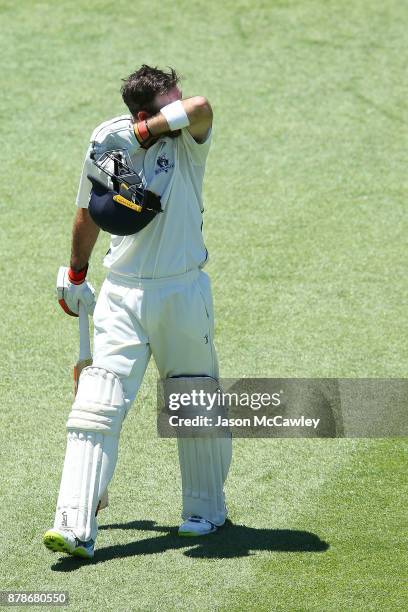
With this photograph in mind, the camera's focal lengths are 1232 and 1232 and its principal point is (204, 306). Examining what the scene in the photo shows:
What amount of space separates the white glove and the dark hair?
80 cm

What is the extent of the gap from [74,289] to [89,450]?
82cm

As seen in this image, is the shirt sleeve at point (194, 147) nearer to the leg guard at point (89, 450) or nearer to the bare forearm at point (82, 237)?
the bare forearm at point (82, 237)

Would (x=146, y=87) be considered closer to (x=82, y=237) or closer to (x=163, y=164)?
(x=163, y=164)

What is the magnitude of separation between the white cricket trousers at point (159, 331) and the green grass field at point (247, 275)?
549 mm

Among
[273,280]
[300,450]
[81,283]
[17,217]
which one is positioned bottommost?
[300,450]

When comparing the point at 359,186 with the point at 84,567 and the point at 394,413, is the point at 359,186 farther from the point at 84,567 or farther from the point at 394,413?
the point at 84,567

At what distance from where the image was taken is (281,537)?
5398mm

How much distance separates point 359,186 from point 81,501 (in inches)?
182

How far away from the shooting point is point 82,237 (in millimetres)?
5387

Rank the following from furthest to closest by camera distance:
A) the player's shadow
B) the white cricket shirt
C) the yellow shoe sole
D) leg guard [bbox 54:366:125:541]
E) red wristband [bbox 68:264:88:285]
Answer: red wristband [bbox 68:264:88:285]
the player's shadow
the white cricket shirt
leg guard [bbox 54:366:125:541]
the yellow shoe sole

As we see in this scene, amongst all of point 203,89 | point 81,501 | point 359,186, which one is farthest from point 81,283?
point 203,89

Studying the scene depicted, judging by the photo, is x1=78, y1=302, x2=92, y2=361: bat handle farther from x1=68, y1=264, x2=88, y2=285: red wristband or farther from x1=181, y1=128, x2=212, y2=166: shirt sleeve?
x1=181, y1=128, x2=212, y2=166: shirt sleeve

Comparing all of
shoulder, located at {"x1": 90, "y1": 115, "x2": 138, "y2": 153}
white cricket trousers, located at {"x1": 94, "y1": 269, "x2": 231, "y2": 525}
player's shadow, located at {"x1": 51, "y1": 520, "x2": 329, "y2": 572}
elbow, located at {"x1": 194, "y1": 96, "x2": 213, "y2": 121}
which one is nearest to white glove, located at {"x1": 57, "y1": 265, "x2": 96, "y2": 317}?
white cricket trousers, located at {"x1": 94, "y1": 269, "x2": 231, "y2": 525}

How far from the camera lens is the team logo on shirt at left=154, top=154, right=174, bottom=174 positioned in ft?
16.8
